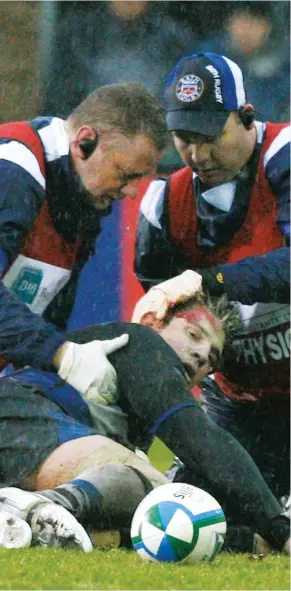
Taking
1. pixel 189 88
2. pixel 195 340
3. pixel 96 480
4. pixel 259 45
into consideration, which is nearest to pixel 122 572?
pixel 96 480

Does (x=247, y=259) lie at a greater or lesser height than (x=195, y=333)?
greater

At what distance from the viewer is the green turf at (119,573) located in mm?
3475

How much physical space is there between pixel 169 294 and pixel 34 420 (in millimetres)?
1004

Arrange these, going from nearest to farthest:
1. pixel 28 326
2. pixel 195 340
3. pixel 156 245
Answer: pixel 28 326, pixel 195 340, pixel 156 245

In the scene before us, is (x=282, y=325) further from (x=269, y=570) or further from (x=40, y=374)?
(x=269, y=570)

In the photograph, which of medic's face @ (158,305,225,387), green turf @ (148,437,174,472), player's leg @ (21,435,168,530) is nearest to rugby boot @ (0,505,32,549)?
player's leg @ (21,435,168,530)

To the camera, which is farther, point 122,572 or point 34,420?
point 34,420

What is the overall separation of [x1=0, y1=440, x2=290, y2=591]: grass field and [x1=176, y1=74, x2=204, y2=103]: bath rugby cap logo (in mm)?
2249

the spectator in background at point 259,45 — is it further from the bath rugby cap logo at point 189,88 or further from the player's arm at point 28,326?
the player's arm at point 28,326

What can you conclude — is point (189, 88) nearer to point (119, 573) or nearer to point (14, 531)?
point (14, 531)

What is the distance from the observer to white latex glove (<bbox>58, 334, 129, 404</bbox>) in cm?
460

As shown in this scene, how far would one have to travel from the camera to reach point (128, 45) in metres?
A: 7.66

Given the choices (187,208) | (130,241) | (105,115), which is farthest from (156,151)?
(130,241)

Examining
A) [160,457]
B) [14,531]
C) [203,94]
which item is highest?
[203,94]
